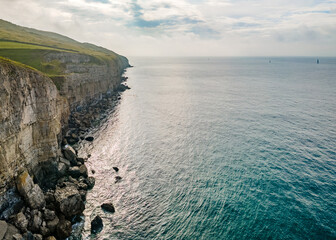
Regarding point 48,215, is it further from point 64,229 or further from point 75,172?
point 75,172

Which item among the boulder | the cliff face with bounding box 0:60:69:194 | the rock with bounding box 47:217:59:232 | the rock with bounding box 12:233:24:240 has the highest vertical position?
the cliff face with bounding box 0:60:69:194

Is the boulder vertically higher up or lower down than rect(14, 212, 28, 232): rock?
higher up

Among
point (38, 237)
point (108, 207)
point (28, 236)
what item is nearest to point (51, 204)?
point (38, 237)

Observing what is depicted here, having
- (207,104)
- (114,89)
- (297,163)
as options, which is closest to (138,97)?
(114,89)

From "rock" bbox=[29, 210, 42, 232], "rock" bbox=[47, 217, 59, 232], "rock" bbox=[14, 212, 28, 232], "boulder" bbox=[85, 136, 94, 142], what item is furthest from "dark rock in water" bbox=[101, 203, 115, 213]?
"boulder" bbox=[85, 136, 94, 142]

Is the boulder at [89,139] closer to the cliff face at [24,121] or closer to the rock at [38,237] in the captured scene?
the cliff face at [24,121]

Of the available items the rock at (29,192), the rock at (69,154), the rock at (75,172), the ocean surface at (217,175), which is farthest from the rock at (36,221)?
the rock at (69,154)

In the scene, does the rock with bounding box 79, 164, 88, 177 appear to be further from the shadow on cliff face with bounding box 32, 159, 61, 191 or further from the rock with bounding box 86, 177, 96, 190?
the shadow on cliff face with bounding box 32, 159, 61, 191
